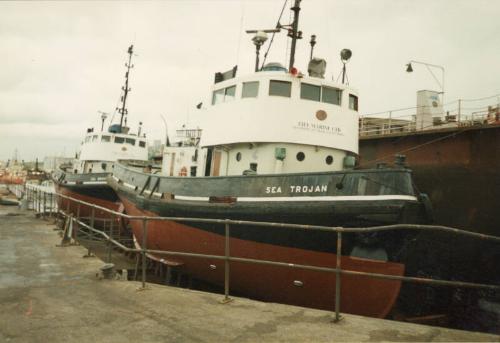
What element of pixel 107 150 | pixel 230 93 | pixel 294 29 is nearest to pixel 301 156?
pixel 230 93

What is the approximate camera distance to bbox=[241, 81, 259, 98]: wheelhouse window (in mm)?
9609

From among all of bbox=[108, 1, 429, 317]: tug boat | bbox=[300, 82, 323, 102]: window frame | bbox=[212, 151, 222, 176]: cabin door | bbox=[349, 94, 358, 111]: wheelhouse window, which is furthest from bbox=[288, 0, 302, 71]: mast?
bbox=[212, 151, 222, 176]: cabin door

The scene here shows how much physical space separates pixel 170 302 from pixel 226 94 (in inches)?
272

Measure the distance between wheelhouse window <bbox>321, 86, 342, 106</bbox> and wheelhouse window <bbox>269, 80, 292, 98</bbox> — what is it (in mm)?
913

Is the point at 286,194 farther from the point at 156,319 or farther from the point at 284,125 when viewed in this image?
the point at 156,319

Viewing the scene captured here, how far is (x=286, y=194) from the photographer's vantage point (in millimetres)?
7559

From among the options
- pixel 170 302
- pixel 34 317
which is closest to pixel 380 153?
pixel 170 302

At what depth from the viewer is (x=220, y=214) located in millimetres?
8539

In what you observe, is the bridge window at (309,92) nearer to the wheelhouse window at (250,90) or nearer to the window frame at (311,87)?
the window frame at (311,87)

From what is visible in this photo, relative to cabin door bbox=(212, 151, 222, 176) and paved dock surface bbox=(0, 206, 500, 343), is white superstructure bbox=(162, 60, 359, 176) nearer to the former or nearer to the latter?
cabin door bbox=(212, 151, 222, 176)

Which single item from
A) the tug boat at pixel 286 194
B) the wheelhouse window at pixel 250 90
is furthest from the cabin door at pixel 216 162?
the wheelhouse window at pixel 250 90

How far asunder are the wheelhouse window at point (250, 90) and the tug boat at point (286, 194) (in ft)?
0.08

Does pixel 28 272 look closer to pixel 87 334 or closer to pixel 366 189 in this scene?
pixel 87 334

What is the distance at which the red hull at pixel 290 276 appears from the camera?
263 inches
